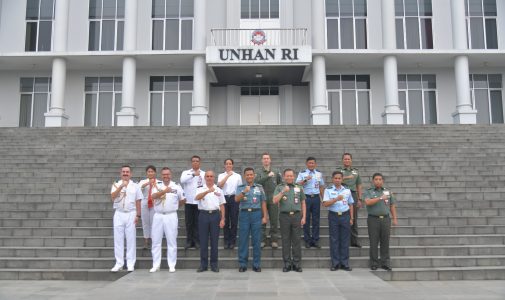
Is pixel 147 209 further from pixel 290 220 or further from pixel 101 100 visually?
pixel 101 100

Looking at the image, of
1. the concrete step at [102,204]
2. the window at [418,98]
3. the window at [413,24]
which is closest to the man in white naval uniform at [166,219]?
the concrete step at [102,204]

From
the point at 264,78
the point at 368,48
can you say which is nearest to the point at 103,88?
the point at 264,78

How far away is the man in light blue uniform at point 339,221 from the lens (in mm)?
8164

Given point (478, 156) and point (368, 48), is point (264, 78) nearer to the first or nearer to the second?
point (368, 48)

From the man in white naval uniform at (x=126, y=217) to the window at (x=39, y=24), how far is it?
771 inches

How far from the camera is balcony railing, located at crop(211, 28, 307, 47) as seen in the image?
24319mm

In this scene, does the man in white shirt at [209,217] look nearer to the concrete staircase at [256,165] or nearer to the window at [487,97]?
the concrete staircase at [256,165]

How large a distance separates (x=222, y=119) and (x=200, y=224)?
1728cm

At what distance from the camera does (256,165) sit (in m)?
13.2

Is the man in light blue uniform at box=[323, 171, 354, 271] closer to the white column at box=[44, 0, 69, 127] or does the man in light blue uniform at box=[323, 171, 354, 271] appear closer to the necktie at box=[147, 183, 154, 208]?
the necktie at box=[147, 183, 154, 208]

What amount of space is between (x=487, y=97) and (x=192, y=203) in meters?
21.5

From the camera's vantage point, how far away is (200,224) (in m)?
8.15

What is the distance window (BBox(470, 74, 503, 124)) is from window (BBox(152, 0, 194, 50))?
608 inches

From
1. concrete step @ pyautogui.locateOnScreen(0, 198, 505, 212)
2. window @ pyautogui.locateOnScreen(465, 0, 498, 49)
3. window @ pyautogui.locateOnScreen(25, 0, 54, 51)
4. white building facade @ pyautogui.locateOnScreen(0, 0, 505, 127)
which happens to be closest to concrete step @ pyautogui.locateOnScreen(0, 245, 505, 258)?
concrete step @ pyautogui.locateOnScreen(0, 198, 505, 212)
